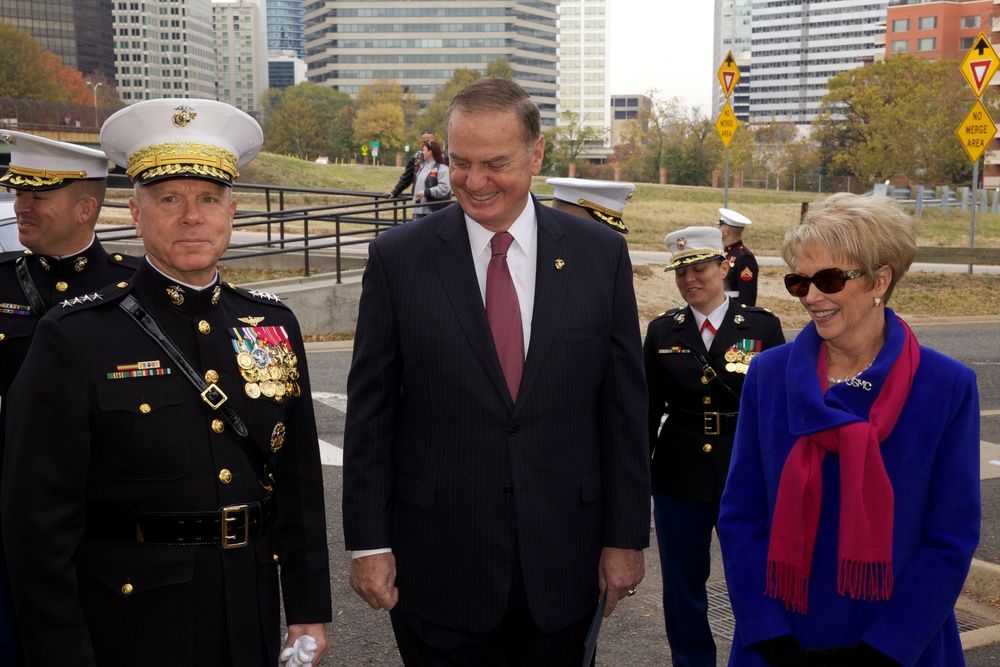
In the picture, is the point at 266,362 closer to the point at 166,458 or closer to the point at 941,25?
the point at 166,458

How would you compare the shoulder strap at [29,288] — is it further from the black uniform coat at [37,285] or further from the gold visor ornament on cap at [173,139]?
the gold visor ornament on cap at [173,139]

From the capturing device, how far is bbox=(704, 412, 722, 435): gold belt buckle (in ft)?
15.8

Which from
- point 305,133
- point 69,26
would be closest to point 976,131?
point 305,133

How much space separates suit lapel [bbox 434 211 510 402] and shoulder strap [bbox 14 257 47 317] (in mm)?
1470

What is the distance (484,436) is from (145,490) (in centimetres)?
97

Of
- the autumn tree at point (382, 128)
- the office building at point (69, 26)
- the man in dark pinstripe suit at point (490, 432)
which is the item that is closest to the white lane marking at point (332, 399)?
the man in dark pinstripe suit at point (490, 432)

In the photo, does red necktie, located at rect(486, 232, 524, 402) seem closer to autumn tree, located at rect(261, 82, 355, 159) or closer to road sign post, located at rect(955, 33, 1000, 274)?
road sign post, located at rect(955, 33, 1000, 274)

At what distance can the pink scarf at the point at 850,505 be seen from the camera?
9.51 feet

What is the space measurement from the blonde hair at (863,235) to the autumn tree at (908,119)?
2602 inches

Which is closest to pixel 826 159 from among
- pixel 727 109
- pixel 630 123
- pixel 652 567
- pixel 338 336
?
pixel 630 123

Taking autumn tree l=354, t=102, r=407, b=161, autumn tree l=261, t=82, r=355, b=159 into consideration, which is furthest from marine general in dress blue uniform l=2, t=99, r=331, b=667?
autumn tree l=354, t=102, r=407, b=161

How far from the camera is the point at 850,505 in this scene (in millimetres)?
2910

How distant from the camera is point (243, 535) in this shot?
293cm

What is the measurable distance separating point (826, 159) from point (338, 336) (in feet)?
231
